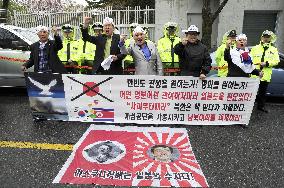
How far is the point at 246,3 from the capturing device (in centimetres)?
1527

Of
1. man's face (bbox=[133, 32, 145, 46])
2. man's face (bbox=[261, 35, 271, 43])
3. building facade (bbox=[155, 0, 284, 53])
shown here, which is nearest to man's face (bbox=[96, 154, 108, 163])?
man's face (bbox=[133, 32, 145, 46])

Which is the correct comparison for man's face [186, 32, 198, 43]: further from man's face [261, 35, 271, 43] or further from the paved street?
man's face [261, 35, 271, 43]

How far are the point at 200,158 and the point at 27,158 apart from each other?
279 centimetres

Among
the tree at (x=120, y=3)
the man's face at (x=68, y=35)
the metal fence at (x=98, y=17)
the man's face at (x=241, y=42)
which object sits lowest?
the man's face at (x=241, y=42)

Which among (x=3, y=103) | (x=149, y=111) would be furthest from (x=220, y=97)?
(x=3, y=103)

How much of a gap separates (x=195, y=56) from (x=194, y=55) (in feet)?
0.09

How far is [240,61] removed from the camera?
6.22 m

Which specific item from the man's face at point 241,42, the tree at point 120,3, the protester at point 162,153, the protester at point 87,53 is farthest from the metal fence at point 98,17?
the protester at point 162,153

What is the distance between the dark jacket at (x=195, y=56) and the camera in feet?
19.6

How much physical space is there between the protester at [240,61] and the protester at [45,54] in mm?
3524


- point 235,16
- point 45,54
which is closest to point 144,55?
point 45,54

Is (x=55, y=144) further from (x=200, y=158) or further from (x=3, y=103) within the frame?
(x=3, y=103)

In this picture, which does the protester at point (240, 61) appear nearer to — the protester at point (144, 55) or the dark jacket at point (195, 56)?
the dark jacket at point (195, 56)

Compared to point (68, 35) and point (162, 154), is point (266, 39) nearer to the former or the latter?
point (162, 154)
